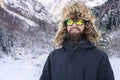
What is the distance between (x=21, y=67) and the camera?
329 cm

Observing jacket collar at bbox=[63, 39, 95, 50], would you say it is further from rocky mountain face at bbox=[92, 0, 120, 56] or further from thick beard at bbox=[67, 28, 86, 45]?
rocky mountain face at bbox=[92, 0, 120, 56]

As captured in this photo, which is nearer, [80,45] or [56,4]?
[80,45]

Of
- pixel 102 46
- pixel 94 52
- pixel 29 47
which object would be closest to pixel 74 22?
pixel 94 52

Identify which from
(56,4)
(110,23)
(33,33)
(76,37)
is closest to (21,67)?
(33,33)

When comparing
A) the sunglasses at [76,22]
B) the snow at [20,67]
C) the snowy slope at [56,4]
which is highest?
the snowy slope at [56,4]

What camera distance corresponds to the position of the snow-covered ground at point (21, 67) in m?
3.25

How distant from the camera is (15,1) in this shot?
133 inches

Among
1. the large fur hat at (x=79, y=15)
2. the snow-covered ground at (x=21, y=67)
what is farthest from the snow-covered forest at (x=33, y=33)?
the large fur hat at (x=79, y=15)

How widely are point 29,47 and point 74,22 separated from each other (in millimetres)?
1890

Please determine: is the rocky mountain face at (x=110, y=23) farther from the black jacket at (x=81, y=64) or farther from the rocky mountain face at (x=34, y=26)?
the black jacket at (x=81, y=64)

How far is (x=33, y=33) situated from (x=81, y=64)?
1.95 meters

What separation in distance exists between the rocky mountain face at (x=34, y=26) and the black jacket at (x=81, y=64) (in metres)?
1.76

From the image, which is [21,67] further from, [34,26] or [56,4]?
[56,4]

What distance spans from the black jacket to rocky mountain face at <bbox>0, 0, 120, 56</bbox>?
1765 millimetres
